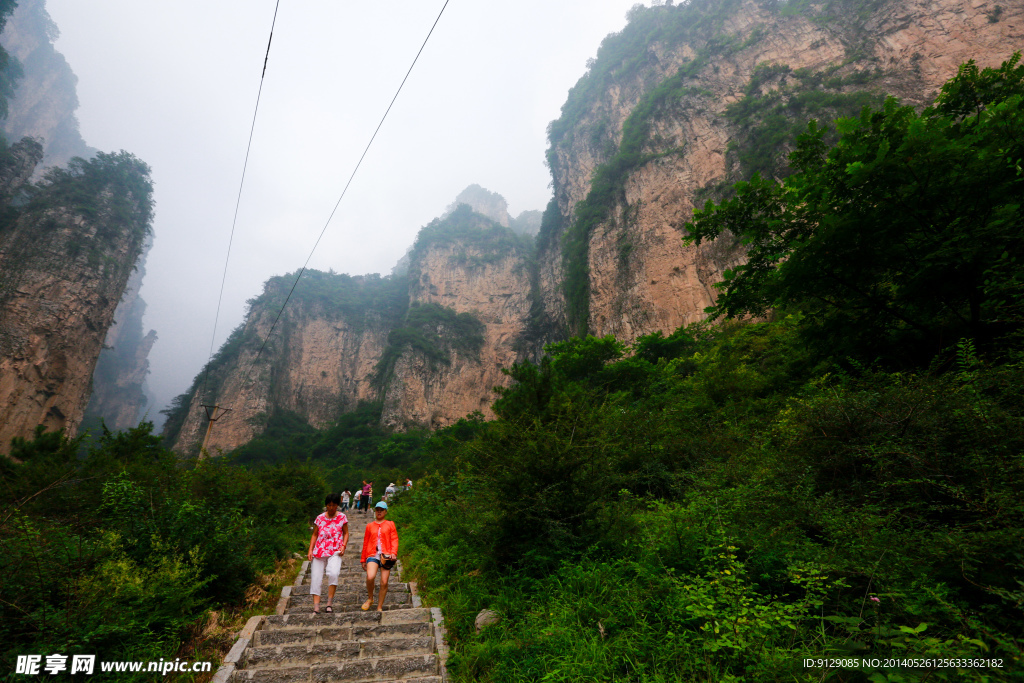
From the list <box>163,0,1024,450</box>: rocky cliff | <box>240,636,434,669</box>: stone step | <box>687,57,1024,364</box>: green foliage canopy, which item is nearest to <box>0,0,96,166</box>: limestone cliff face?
<box>163,0,1024,450</box>: rocky cliff

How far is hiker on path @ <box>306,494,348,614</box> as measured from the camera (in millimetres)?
4469

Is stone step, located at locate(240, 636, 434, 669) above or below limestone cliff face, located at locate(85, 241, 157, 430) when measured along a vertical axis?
below

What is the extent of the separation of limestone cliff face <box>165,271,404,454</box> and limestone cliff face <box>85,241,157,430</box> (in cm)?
1775

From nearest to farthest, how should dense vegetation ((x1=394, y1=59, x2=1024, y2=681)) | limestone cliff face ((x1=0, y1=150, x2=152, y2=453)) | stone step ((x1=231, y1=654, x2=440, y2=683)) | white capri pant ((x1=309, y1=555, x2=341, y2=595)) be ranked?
dense vegetation ((x1=394, y1=59, x2=1024, y2=681)) → stone step ((x1=231, y1=654, x2=440, y2=683)) → white capri pant ((x1=309, y1=555, x2=341, y2=595)) → limestone cliff face ((x1=0, y1=150, x2=152, y2=453))

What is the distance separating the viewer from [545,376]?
6840 mm

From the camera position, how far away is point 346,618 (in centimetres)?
425

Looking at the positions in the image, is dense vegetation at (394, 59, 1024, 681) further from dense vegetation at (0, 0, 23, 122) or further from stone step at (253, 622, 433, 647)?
dense vegetation at (0, 0, 23, 122)

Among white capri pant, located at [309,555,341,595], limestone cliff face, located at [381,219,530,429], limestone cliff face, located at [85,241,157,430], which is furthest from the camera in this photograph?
limestone cliff face, located at [85,241,157,430]

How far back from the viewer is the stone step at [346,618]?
412cm

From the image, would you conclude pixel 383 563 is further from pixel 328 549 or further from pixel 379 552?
pixel 328 549

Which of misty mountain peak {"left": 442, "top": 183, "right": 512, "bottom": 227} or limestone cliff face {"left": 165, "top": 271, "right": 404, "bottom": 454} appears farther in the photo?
misty mountain peak {"left": 442, "top": 183, "right": 512, "bottom": 227}

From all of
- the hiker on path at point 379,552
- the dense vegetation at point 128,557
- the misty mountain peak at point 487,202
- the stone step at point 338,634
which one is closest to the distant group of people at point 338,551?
the hiker on path at point 379,552

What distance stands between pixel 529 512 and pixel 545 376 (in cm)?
292

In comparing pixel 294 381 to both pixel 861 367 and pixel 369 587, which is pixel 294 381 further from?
pixel 861 367
